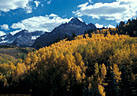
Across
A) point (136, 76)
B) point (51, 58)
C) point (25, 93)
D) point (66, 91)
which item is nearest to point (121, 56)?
point (136, 76)

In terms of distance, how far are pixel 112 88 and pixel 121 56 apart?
1396 inches

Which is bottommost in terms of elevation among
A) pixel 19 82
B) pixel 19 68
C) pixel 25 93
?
pixel 25 93

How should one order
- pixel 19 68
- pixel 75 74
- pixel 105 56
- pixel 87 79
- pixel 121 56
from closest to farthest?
pixel 87 79 → pixel 75 74 → pixel 121 56 → pixel 105 56 → pixel 19 68

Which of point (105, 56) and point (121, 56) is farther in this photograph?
point (105, 56)

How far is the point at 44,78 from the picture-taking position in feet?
384

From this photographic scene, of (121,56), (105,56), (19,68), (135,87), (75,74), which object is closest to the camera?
(135,87)

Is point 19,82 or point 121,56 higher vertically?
point 121,56

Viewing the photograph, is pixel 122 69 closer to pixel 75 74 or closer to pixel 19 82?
pixel 75 74

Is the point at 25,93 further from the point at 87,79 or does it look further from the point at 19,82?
the point at 87,79

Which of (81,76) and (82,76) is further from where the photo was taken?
(81,76)

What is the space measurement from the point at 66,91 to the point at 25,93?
3891 cm

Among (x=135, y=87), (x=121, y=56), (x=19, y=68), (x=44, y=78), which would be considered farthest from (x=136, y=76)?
(x=19, y=68)

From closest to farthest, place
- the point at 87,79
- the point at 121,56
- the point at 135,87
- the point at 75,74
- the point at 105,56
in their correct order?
the point at 135,87 < the point at 87,79 < the point at 75,74 < the point at 121,56 < the point at 105,56

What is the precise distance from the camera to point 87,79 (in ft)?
319
